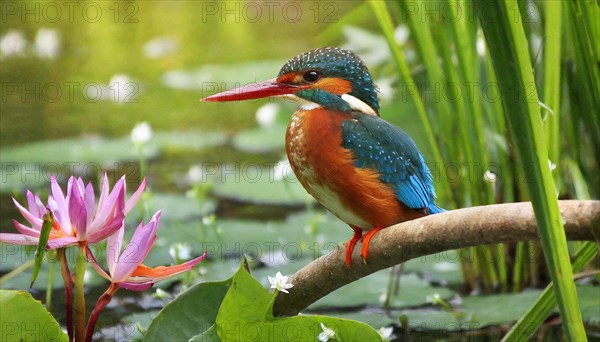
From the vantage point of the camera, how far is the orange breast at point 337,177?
2412 millimetres

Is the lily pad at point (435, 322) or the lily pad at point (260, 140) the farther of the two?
the lily pad at point (260, 140)

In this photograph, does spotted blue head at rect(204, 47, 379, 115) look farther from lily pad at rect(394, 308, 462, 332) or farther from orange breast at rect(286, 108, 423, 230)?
lily pad at rect(394, 308, 462, 332)

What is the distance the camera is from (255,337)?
2.09 m

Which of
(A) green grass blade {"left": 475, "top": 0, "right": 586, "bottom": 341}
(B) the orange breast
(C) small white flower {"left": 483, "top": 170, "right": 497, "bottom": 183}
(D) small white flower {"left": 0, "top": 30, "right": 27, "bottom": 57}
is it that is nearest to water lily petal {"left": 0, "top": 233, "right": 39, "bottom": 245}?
(B) the orange breast

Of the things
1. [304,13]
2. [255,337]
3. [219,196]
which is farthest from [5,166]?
[304,13]

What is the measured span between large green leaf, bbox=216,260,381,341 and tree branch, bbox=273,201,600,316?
154 mm

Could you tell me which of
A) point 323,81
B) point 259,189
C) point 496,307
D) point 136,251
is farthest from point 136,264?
point 259,189

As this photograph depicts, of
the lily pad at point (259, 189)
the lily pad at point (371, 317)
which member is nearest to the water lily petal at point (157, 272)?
the lily pad at point (371, 317)

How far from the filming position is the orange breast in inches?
95.0

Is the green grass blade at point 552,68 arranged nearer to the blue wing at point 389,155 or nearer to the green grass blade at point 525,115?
the blue wing at point 389,155

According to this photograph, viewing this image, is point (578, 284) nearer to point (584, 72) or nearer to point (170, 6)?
point (584, 72)

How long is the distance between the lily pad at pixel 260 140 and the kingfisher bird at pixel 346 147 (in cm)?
272

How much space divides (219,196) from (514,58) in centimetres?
334

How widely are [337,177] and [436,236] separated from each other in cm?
58
